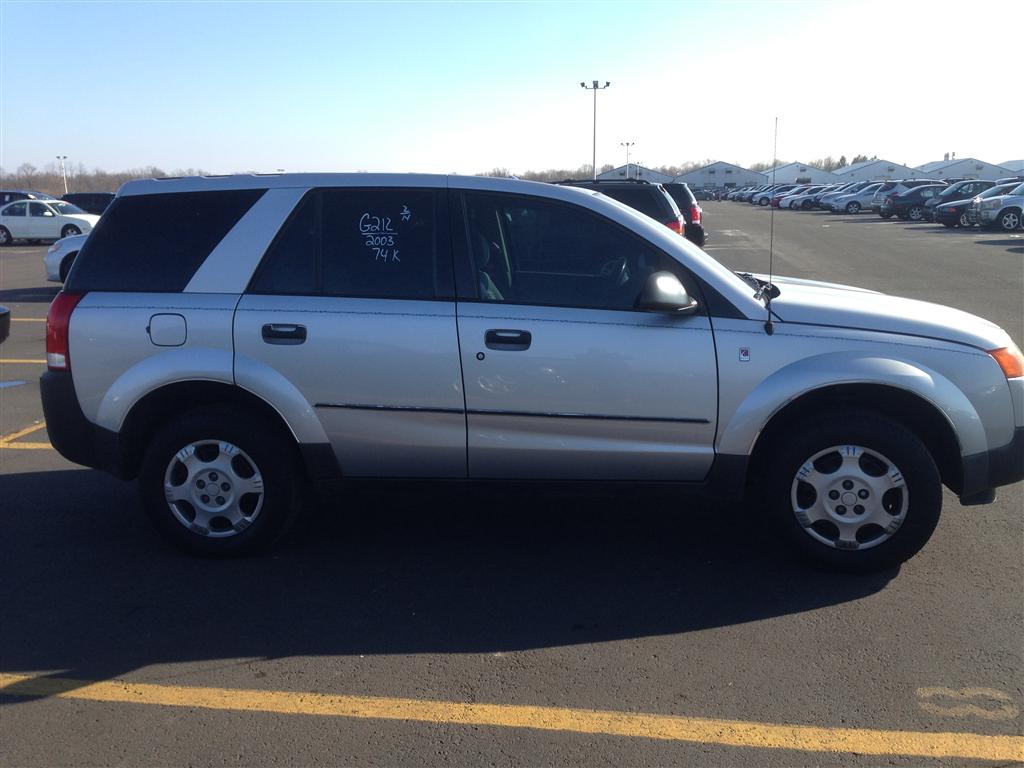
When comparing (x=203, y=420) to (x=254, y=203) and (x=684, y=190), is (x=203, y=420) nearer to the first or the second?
(x=254, y=203)

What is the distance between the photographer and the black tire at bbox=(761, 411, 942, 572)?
14.7 feet

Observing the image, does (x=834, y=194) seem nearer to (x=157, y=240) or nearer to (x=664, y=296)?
(x=664, y=296)

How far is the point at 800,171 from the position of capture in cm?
9625

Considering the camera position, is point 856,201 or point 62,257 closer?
point 62,257

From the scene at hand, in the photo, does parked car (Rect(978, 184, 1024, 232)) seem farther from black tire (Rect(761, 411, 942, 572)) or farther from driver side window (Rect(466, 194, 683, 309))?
driver side window (Rect(466, 194, 683, 309))

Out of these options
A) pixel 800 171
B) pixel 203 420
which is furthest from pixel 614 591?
pixel 800 171

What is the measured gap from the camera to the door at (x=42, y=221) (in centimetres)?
2958

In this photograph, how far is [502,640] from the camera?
13.4 feet

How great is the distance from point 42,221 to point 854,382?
100ft

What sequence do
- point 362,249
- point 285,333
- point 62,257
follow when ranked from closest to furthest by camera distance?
point 285,333 < point 362,249 < point 62,257

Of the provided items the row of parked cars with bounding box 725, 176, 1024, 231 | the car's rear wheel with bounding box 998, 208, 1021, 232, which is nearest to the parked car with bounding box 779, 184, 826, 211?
the row of parked cars with bounding box 725, 176, 1024, 231

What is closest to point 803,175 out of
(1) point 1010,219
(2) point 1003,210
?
(2) point 1003,210

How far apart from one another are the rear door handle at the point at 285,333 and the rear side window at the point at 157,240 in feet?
1.84

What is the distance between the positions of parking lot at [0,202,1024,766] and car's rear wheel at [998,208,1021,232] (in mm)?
28839
